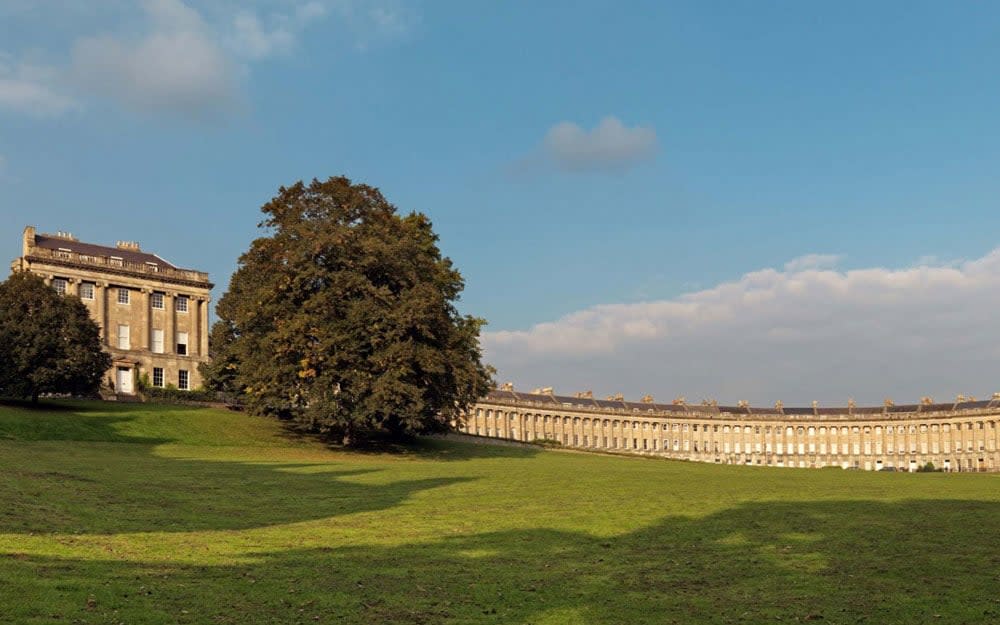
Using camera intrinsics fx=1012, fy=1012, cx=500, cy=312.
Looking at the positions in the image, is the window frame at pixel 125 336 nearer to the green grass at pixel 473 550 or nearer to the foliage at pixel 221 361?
the foliage at pixel 221 361

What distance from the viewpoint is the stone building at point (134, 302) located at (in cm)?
9850

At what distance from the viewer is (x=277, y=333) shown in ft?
194

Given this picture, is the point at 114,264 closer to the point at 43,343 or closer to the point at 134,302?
the point at 134,302

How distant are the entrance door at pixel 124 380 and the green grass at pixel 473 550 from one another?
60962 mm

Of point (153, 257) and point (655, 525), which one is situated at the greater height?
point (153, 257)

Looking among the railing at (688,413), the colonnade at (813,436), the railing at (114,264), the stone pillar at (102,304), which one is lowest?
the colonnade at (813,436)

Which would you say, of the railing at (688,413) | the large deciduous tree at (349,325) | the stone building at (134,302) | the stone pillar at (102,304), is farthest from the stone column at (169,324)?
Result: the railing at (688,413)

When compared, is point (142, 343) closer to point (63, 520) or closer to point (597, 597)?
point (63, 520)

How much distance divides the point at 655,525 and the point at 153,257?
9805 cm

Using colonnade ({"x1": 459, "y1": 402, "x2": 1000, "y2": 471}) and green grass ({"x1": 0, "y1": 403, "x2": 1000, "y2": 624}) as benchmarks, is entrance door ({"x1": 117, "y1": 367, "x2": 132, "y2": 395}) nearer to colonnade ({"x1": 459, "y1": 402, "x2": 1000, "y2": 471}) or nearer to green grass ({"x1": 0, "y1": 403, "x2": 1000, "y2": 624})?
green grass ({"x1": 0, "y1": 403, "x2": 1000, "y2": 624})

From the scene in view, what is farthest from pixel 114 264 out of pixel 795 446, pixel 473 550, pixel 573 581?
pixel 795 446

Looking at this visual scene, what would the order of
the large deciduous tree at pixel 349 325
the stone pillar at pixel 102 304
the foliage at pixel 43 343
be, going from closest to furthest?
the large deciduous tree at pixel 349 325 → the foliage at pixel 43 343 → the stone pillar at pixel 102 304

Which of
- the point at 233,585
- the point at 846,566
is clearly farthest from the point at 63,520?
the point at 846,566

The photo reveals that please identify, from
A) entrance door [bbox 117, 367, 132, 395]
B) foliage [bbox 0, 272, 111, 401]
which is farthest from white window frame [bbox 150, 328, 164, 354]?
Result: foliage [bbox 0, 272, 111, 401]
